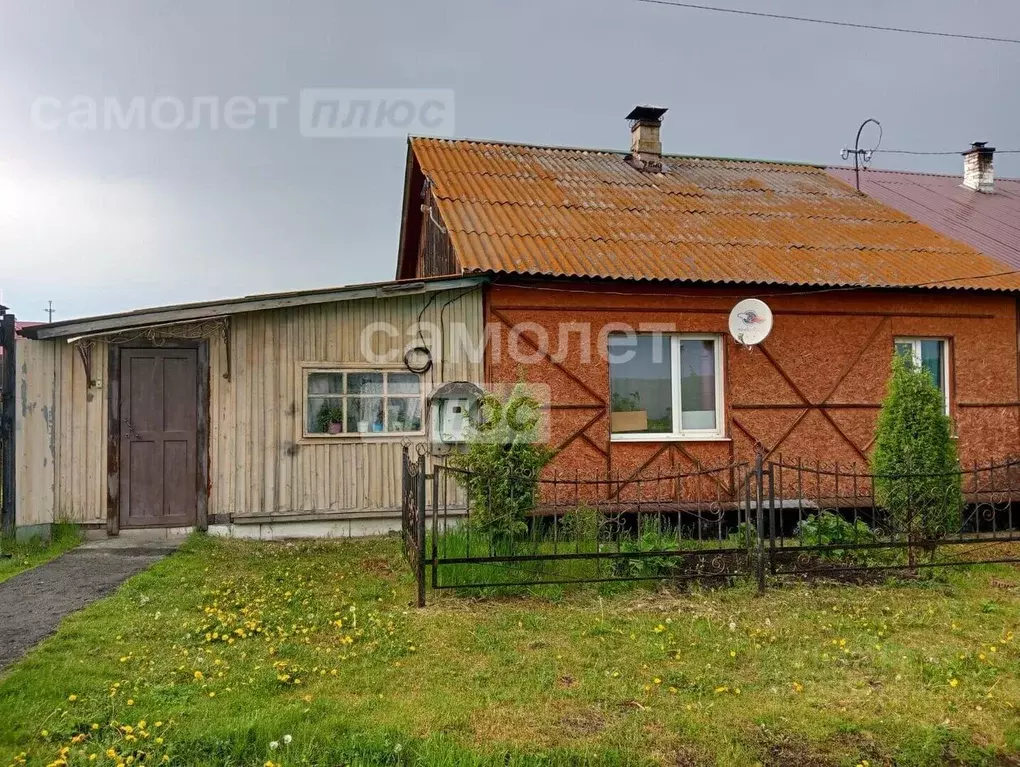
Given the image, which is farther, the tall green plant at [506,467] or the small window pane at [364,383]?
the small window pane at [364,383]

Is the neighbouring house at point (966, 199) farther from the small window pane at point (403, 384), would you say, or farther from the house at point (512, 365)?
the small window pane at point (403, 384)

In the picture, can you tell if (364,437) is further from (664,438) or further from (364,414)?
(664,438)

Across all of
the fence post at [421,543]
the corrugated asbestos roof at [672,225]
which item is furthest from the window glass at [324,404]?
the fence post at [421,543]

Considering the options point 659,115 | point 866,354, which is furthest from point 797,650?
point 659,115

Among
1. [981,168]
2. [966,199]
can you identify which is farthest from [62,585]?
[981,168]

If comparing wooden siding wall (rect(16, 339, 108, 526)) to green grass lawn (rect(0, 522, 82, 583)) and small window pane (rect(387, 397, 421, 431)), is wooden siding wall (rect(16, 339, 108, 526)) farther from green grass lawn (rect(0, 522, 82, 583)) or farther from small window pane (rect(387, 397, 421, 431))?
small window pane (rect(387, 397, 421, 431))

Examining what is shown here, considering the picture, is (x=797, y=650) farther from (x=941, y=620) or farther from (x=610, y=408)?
(x=610, y=408)

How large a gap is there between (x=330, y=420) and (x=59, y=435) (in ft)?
9.55

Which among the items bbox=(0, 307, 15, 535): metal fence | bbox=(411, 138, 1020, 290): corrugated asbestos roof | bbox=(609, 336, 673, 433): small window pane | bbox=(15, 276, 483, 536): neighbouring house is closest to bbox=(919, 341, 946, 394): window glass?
bbox=(411, 138, 1020, 290): corrugated asbestos roof

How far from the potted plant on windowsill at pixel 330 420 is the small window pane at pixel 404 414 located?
0.58 m

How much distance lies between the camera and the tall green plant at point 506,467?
22.5 feet

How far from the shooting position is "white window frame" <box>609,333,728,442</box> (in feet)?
32.6

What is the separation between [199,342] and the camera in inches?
348

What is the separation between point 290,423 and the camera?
29.9 ft
